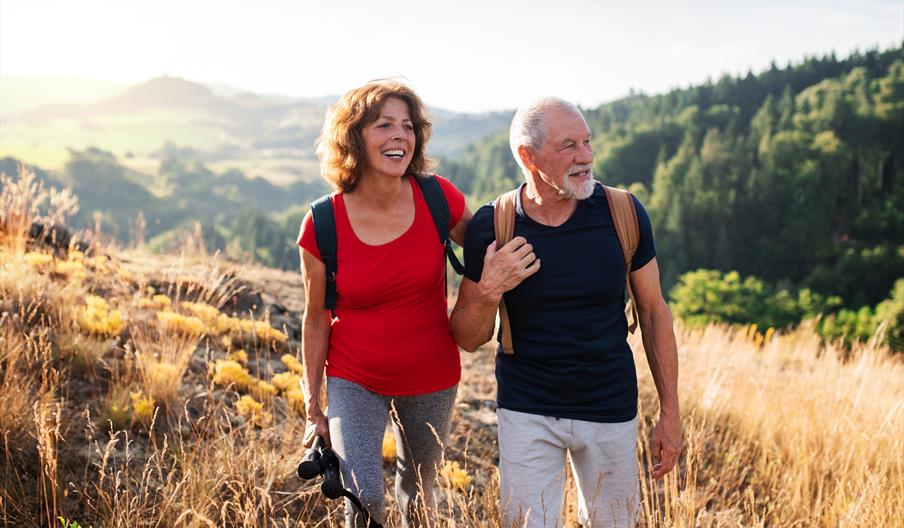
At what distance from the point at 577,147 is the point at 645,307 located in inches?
25.7

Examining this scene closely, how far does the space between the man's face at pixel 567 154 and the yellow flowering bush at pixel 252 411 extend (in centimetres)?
239

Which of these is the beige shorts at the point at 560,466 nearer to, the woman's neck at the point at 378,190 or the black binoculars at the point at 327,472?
the black binoculars at the point at 327,472

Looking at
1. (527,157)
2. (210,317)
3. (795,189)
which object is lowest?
(795,189)

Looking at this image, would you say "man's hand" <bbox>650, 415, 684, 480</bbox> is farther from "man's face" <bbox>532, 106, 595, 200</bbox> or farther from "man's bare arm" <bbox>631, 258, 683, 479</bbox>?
"man's face" <bbox>532, 106, 595, 200</bbox>

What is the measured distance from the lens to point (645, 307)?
2510 mm

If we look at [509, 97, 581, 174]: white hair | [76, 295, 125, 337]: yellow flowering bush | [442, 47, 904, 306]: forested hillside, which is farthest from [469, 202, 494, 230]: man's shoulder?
[442, 47, 904, 306]: forested hillside

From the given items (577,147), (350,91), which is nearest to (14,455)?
(350,91)

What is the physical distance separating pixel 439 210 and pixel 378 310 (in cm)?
47

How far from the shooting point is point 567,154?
7.81 feet

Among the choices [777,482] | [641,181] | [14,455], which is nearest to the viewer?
[14,455]

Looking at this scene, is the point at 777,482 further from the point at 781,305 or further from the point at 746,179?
the point at 746,179

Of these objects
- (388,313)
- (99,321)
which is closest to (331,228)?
(388,313)

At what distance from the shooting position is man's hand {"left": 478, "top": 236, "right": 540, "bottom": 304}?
7.59 ft

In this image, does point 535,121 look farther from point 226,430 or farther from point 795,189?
point 795,189
